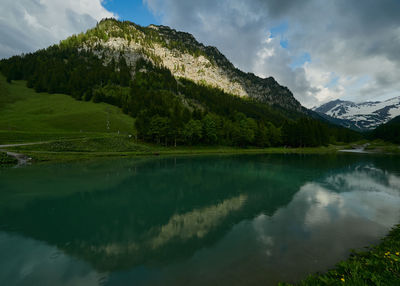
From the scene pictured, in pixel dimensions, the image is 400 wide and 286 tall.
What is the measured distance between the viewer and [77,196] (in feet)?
65.0

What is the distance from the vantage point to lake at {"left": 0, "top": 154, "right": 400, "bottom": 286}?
8.69 meters

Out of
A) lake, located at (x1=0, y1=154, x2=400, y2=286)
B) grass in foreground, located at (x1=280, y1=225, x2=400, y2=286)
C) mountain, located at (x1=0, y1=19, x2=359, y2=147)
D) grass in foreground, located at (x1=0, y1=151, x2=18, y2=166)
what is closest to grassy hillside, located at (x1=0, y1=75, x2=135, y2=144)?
mountain, located at (x1=0, y1=19, x2=359, y2=147)

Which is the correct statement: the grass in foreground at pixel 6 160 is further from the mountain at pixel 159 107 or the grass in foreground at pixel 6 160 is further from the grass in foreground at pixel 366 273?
the grass in foreground at pixel 366 273

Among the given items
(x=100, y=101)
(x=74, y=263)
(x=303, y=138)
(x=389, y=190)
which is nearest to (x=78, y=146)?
(x=74, y=263)

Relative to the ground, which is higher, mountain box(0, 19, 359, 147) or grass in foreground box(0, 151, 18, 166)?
mountain box(0, 19, 359, 147)

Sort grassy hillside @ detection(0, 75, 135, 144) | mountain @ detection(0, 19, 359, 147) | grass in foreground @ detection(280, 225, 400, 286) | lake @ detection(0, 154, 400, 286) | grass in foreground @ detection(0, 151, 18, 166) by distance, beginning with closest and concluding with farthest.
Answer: grass in foreground @ detection(280, 225, 400, 286), lake @ detection(0, 154, 400, 286), grass in foreground @ detection(0, 151, 18, 166), grassy hillside @ detection(0, 75, 135, 144), mountain @ detection(0, 19, 359, 147)

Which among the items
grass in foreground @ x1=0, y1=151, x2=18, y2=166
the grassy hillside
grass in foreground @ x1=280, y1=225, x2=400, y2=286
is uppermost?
the grassy hillside

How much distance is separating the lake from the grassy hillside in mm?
51717

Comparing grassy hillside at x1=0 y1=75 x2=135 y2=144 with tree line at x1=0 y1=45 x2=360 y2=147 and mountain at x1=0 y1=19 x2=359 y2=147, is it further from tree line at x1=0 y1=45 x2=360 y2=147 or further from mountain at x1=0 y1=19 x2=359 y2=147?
tree line at x1=0 y1=45 x2=360 y2=147

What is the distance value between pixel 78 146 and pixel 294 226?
188 ft

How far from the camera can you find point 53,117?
3469 inches

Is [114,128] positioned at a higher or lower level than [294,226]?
higher

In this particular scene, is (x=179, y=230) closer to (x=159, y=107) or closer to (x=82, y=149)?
(x=82, y=149)

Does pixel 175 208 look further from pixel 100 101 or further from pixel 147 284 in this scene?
pixel 100 101
